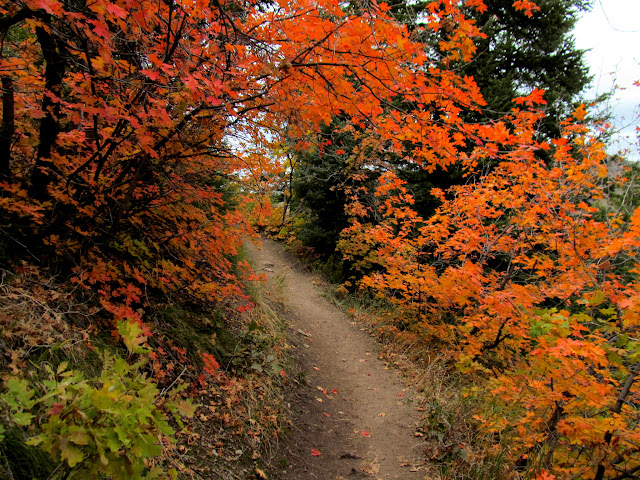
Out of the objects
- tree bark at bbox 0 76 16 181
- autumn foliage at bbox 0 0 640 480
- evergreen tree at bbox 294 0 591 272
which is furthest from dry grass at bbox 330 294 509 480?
tree bark at bbox 0 76 16 181

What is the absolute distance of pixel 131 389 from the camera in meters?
1.54

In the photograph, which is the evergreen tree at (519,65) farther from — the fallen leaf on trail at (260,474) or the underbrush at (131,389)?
the fallen leaf on trail at (260,474)

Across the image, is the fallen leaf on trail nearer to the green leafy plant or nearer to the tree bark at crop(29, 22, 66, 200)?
the green leafy plant

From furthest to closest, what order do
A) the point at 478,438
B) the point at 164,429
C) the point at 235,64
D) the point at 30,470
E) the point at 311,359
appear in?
the point at 311,359 → the point at 478,438 → the point at 235,64 → the point at 30,470 → the point at 164,429

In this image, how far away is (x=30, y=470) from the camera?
1.60 m

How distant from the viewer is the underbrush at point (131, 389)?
129cm

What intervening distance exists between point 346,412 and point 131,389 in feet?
12.7

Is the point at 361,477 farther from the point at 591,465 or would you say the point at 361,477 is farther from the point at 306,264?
the point at 306,264

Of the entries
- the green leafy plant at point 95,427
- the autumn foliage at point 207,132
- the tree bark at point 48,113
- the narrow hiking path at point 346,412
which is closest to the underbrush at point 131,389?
the green leafy plant at point 95,427

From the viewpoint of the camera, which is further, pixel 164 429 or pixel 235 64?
pixel 235 64

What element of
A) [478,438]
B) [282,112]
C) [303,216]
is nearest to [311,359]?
[478,438]

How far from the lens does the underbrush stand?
1288 mm

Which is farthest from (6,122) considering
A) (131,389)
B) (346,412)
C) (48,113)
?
(346,412)

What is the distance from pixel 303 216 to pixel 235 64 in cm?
977
